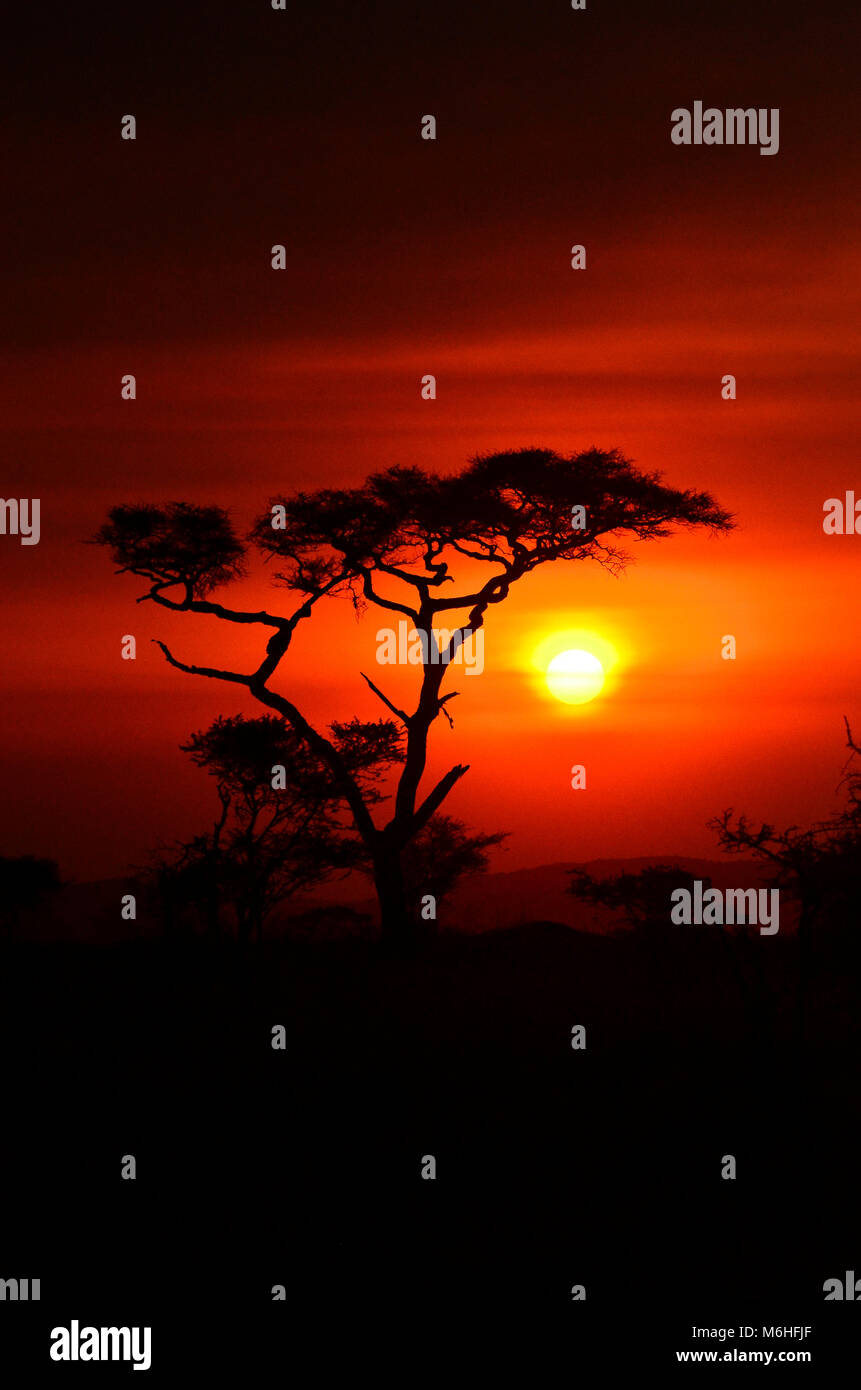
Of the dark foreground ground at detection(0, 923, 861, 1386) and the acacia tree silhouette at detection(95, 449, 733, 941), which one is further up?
the acacia tree silhouette at detection(95, 449, 733, 941)

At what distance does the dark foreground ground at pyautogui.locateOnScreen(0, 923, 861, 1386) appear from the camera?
1265 cm

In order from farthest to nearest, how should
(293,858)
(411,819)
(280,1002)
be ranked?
(293,858) → (411,819) → (280,1002)

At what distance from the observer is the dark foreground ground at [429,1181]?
12.6 meters

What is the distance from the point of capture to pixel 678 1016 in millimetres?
21484

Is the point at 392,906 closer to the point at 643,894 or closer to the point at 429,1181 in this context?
the point at 643,894

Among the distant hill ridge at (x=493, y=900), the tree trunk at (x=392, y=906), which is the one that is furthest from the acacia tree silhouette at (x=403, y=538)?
the distant hill ridge at (x=493, y=900)

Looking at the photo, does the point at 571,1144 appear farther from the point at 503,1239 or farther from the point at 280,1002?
the point at 280,1002

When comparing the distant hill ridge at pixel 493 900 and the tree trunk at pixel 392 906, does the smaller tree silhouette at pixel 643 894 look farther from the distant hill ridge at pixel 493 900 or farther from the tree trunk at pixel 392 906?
the distant hill ridge at pixel 493 900

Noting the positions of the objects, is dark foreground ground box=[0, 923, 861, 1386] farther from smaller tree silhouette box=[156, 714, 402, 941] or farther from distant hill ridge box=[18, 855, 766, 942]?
distant hill ridge box=[18, 855, 766, 942]

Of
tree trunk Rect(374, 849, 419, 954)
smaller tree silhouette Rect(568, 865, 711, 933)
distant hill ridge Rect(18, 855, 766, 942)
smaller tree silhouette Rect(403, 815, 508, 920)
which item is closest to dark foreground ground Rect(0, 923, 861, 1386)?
smaller tree silhouette Rect(568, 865, 711, 933)

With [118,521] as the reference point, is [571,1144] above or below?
below

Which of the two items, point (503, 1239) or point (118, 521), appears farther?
point (118, 521)
